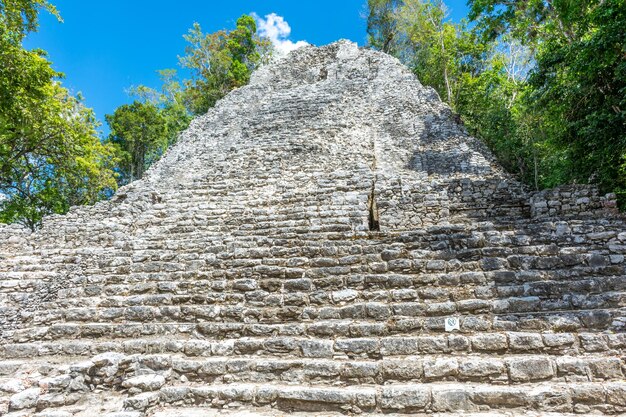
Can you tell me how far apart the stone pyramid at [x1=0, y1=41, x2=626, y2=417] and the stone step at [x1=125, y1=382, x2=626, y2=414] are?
0.6 inches

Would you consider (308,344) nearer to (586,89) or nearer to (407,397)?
(407,397)

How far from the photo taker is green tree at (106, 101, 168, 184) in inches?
779

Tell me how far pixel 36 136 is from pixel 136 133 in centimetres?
937

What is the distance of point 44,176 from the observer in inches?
531

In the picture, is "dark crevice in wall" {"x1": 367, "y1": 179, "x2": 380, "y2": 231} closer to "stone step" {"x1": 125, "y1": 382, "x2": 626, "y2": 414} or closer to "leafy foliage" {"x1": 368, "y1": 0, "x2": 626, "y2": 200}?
"stone step" {"x1": 125, "y1": 382, "x2": 626, "y2": 414}

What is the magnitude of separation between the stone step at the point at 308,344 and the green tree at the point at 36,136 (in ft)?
26.6

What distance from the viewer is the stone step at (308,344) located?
2930 mm

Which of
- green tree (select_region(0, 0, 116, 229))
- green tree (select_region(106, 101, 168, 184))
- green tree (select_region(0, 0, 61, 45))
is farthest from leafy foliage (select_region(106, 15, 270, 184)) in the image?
green tree (select_region(0, 0, 61, 45))

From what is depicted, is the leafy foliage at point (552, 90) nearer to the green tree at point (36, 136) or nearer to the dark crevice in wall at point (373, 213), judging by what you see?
the dark crevice in wall at point (373, 213)

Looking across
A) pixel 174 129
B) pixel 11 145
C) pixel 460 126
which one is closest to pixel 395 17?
pixel 460 126

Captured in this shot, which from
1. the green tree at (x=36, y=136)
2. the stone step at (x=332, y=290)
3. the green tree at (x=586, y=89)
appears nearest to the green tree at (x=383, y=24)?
the green tree at (x=586, y=89)

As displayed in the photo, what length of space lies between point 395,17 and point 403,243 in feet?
70.7

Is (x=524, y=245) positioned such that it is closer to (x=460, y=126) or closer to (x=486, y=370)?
(x=486, y=370)

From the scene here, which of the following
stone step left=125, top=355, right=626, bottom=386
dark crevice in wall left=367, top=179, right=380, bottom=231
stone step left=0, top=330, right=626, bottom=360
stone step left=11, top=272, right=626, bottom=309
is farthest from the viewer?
dark crevice in wall left=367, top=179, right=380, bottom=231
